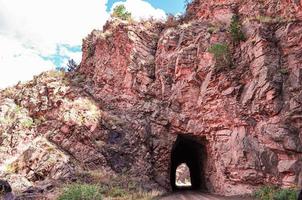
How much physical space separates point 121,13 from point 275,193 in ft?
62.1

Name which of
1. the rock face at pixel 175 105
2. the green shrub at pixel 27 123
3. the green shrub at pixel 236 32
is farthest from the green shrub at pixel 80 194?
the green shrub at pixel 236 32

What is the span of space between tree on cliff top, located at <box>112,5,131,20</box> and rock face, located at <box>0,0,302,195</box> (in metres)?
1.19

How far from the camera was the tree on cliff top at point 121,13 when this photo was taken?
91.4 feet

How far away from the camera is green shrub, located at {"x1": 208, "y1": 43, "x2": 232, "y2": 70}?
21766mm

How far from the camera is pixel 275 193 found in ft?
51.9

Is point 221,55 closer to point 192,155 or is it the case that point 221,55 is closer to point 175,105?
point 175,105

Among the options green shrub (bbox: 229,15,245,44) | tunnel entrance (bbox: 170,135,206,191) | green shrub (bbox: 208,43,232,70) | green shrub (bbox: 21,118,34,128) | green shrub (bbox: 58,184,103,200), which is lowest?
green shrub (bbox: 58,184,103,200)

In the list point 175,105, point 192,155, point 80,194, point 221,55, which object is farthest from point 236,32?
point 80,194

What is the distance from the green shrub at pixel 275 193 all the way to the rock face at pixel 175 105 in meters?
0.71

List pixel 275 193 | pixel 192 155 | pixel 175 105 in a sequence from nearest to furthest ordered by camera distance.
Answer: pixel 275 193 → pixel 175 105 → pixel 192 155

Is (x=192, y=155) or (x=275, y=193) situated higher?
(x=192, y=155)

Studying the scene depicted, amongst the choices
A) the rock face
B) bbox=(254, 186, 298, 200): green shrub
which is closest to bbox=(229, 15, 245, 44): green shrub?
the rock face

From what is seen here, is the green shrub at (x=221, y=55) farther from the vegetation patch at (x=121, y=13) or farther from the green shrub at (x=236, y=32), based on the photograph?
the vegetation patch at (x=121, y=13)

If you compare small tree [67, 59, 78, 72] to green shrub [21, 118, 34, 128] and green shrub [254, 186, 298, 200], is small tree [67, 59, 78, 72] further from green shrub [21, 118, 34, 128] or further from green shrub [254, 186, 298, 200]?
green shrub [254, 186, 298, 200]
